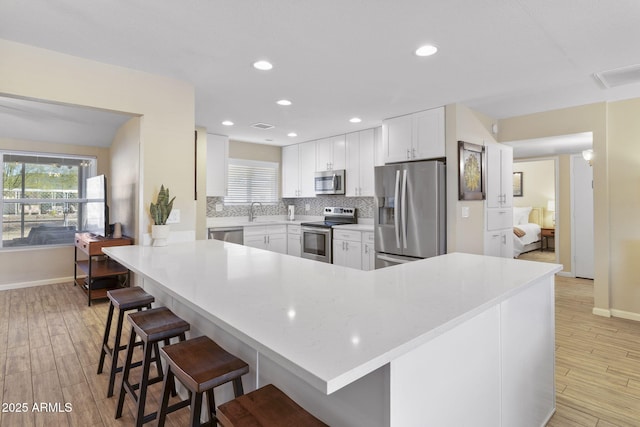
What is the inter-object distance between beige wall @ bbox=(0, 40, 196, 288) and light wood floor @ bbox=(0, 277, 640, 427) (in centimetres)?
112

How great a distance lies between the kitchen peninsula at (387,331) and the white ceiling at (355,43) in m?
1.45

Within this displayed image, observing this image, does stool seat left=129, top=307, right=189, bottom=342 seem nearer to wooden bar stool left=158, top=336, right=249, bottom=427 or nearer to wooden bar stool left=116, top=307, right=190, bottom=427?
wooden bar stool left=116, top=307, right=190, bottom=427

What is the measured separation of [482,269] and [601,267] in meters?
2.85

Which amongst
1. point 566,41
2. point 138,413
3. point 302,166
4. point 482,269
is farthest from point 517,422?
point 302,166

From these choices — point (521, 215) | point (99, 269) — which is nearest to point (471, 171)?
point (99, 269)

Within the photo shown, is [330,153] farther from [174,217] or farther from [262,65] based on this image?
[174,217]

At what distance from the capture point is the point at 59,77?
236cm

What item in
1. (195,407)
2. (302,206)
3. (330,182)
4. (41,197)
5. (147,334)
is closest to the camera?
(195,407)

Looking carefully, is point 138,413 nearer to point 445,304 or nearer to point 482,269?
point 445,304

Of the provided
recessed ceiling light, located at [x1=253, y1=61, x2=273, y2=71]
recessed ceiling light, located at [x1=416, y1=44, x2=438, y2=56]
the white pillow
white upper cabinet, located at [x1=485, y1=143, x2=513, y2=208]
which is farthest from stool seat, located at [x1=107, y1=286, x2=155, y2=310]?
the white pillow

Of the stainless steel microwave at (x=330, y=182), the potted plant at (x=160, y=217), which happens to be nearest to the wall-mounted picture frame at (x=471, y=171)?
the stainless steel microwave at (x=330, y=182)

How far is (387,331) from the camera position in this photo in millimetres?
946

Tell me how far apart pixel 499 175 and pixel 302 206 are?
140 inches

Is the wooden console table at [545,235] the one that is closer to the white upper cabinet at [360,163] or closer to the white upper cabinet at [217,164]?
the white upper cabinet at [360,163]
